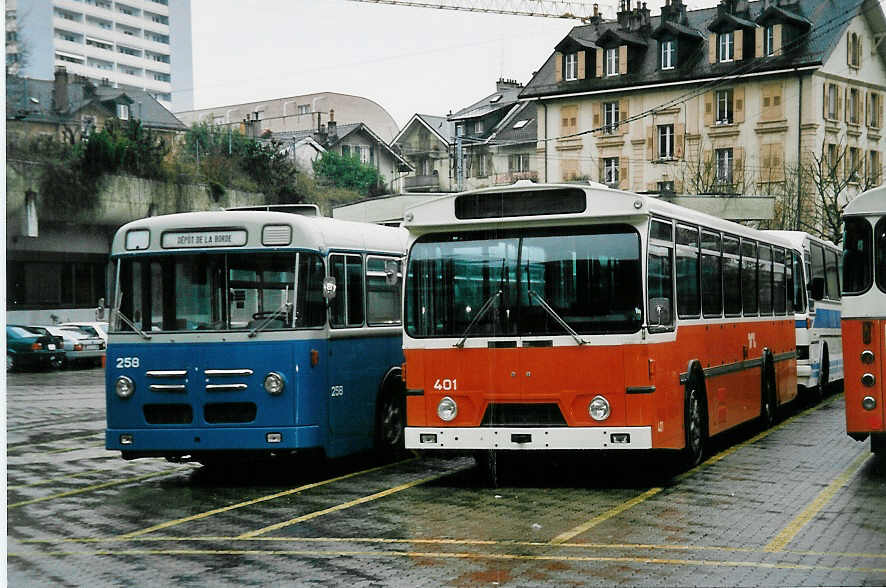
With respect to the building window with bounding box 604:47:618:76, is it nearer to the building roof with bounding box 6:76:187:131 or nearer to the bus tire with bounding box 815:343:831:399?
the building roof with bounding box 6:76:187:131

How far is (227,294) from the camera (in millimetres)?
11469

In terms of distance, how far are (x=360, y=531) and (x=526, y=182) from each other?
137 inches

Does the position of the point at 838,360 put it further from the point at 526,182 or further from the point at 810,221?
the point at 526,182

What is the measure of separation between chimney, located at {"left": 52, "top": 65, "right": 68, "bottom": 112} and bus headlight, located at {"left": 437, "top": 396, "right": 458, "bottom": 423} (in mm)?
3931

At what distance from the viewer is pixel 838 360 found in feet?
69.5

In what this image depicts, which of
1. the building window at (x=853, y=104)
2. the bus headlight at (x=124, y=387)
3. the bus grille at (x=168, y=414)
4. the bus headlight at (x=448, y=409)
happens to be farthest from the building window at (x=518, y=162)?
the bus headlight at (x=124, y=387)

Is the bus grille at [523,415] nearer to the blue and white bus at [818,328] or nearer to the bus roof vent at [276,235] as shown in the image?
the bus roof vent at [276,235]

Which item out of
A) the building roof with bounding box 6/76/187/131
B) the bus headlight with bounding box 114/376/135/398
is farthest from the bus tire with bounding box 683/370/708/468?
the building roof with bounding box 6/76/187/131

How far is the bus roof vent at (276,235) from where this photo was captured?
11.5m

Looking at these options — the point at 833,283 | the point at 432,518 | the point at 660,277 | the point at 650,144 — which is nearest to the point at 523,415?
the point at 432,518

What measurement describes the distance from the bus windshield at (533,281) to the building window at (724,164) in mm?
2006

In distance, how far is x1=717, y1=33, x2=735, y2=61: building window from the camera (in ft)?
39.5

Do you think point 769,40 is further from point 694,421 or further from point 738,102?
point 694,421

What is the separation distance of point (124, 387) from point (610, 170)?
4.83 metres
